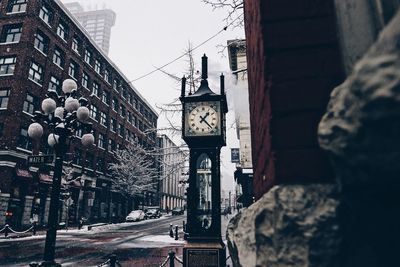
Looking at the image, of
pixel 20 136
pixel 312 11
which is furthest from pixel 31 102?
pixel 312 11

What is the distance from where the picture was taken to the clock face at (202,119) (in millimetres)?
7176

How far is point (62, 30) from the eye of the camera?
30.8 m

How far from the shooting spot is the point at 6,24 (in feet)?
84.1

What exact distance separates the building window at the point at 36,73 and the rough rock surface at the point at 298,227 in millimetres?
28271

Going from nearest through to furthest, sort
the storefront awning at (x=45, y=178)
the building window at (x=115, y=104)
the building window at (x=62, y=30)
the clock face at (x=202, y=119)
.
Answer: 1. the clock face at (x=202, y=119)
2. the storefront awning at (x=45, y=178)
3. the building window at (x=62, y=30)
4. the building window at (x=115, y=104)

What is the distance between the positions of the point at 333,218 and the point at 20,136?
26.9 metres

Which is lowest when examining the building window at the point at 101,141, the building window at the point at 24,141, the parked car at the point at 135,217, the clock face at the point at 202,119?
the parked car at the point at 135,217

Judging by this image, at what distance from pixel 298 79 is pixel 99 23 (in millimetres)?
144310

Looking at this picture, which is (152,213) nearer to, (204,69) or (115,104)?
(115,104)

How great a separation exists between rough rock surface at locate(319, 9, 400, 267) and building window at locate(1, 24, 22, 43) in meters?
30.1

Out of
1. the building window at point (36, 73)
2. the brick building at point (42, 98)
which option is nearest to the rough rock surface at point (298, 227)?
the brick building at point (42, 98)

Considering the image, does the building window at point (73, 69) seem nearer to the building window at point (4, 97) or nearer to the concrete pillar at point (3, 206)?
the building window at point (4, 97)

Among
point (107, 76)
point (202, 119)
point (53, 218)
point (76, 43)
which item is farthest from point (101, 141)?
point (202, 119)

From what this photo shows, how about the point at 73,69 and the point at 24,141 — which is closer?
the point at 24,141
